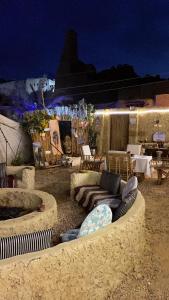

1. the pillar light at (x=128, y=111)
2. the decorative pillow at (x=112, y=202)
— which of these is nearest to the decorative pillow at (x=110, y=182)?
the decorative pillow at (x=112, y=202)

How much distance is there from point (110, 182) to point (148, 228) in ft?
5.82

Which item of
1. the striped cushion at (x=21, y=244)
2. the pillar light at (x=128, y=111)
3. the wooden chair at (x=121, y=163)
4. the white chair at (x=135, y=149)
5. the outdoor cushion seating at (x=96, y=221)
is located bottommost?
the striped cushion at (x=21, y=244)

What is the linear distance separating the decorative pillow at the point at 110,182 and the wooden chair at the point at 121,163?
102 inches

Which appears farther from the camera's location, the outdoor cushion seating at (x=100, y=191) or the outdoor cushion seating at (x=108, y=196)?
the outdoor cushion seating at (x=100, y=191)

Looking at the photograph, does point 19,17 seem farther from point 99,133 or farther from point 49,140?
point 49,140

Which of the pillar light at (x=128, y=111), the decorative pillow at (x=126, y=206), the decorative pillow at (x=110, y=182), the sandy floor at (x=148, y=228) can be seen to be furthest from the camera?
the pillar light at (x=128, y=111)

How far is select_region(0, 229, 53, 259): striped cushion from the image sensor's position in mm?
4238

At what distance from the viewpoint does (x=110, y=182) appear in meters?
8.18

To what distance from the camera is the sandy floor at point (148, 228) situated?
4496mm

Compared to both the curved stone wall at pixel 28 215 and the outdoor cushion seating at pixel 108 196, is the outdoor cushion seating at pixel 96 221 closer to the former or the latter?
the outdoor cushion seating at pixel 108 196

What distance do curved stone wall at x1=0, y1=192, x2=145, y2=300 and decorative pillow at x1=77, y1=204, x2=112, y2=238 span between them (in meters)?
0.29

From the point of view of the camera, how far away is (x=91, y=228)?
4824 millimetres

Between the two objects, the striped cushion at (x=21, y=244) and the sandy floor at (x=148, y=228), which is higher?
the striped cushion at (x=21, y=244)

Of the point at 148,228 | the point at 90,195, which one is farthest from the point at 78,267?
the point at 90,195
